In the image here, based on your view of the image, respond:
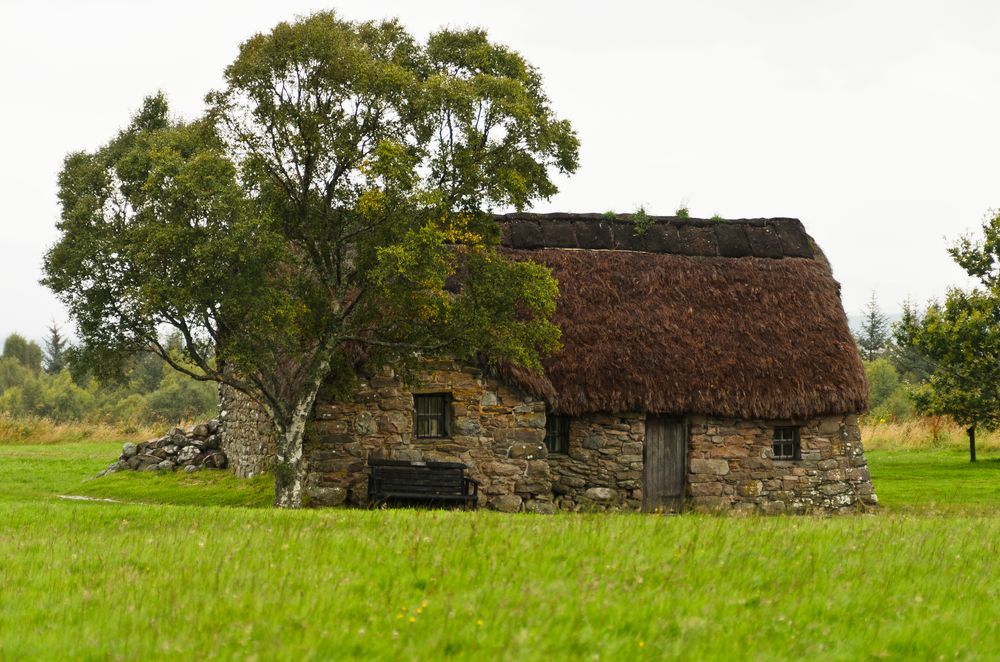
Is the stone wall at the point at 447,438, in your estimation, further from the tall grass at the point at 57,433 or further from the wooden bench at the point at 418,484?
the tall grass at the point at 57,433

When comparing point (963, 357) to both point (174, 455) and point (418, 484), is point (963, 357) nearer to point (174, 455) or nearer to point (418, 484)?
point (418, 484)

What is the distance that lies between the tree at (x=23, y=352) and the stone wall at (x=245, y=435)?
80374 millimetres

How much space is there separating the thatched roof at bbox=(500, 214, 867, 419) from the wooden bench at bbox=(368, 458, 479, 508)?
2.38 meters

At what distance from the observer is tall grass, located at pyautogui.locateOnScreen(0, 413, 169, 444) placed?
39375 mm

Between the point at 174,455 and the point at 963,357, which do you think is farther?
the point at 963,357

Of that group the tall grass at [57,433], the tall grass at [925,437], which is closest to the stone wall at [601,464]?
the tall grass at [925,437]

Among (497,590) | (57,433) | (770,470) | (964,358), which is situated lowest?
(57,433)

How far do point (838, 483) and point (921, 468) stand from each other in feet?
26.2

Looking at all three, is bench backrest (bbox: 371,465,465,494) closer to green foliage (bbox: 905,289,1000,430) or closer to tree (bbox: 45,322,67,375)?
green foliage (bbox: 905,289,1000,430)

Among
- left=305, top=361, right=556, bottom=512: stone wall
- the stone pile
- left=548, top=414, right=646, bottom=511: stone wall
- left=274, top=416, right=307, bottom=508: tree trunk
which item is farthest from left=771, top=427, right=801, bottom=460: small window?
the stone pile

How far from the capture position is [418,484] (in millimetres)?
18375

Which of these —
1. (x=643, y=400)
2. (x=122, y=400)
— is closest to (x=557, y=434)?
(x=643, y=400)

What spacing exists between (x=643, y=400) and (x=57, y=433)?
2854 cm

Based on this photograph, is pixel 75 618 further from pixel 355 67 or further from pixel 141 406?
pixel 141 406
